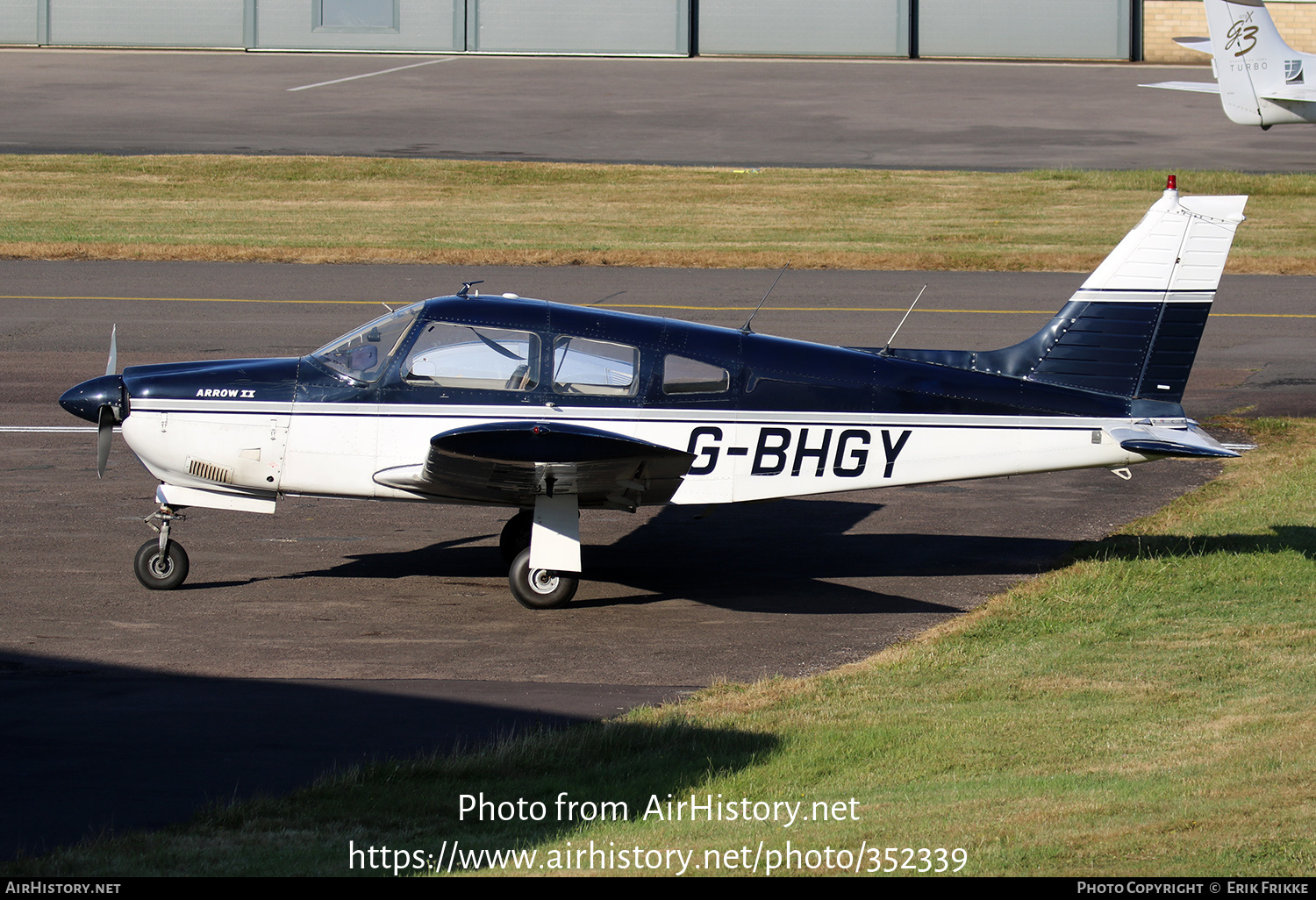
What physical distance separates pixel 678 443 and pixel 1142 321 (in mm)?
3994

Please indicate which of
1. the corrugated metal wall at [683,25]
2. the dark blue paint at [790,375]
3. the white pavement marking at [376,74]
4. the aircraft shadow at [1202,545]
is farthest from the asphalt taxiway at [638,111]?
the dark blue paint at [790,375]

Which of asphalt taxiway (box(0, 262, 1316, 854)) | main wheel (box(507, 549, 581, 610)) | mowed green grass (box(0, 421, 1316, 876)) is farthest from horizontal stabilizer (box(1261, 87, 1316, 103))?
main wheel (box(507, 549, 581, 610))

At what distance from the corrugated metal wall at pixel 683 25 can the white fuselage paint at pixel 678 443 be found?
48180 mm

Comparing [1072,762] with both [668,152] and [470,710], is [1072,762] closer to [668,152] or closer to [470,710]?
[470,710]

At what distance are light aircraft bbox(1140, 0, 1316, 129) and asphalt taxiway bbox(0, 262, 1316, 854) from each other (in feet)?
47.2

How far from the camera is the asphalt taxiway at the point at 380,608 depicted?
8422mm

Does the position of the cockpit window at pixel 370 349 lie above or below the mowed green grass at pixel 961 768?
above

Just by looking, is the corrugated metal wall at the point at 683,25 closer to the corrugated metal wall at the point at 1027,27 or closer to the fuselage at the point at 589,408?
the corrugated metal wall at the point at 1027,27

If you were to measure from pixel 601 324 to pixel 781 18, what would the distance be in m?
49.0

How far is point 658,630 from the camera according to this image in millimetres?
11000

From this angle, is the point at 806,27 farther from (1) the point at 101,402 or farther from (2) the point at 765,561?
(1) the point at 101,402

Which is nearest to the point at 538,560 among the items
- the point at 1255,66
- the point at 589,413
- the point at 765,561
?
the point at 589,413

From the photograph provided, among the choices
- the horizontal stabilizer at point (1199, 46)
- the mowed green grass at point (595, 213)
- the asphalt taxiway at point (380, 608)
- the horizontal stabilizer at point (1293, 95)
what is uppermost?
the horizontal stabilizer at point (1199, 46)

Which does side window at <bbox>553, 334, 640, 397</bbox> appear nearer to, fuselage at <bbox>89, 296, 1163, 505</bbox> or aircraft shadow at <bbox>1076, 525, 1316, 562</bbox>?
fuselage at <bbox>89, 296, 1163, 505</bbox>
